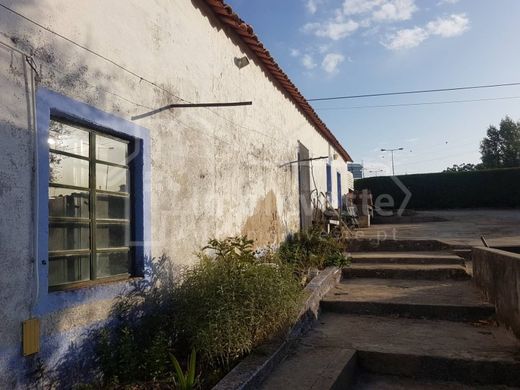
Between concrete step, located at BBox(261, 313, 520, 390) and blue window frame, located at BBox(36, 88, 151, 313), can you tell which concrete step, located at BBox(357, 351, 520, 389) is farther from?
blue window frame, located at BBox(36, 88, 151, 313)

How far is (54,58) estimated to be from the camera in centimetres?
266

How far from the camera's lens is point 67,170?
2920 millimetres

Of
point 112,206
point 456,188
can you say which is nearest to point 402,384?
point 112,206

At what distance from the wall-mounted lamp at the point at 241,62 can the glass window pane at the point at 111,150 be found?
9.00 ft

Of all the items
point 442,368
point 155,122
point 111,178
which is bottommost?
point 442,368

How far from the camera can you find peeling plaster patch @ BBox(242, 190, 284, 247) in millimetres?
6113

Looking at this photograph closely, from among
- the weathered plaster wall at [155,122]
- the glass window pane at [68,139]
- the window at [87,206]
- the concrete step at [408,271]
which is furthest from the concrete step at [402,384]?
the concrete step at [408,271]

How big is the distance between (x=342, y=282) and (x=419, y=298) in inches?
60.7

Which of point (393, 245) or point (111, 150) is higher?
point (111, 150)

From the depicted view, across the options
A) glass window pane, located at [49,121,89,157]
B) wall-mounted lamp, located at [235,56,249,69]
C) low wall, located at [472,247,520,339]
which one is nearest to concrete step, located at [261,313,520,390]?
low wall, located at [472,247,520,339]

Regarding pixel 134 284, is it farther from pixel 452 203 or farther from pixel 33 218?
pixel 452 203

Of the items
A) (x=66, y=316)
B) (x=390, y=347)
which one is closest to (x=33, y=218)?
(x=66, y=316)

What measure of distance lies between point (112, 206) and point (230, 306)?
49.6 inches

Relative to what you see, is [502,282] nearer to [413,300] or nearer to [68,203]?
[413,300]
